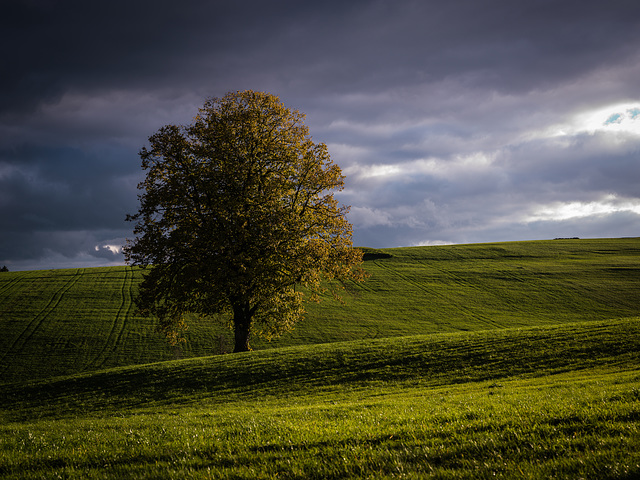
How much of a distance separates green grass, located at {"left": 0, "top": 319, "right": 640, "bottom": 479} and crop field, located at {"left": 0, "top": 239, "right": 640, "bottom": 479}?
5cm

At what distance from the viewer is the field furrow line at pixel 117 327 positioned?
43125 millimetres

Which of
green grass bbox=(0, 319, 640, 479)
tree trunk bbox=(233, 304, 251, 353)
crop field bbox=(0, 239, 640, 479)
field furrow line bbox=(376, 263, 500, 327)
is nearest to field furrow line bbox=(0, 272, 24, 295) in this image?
crop field bbox=(0, 239, 640, 479)

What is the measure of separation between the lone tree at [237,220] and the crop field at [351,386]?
5.52m

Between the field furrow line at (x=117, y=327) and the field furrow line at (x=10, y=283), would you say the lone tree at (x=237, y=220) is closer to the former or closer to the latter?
the field furrow line at (x=117, y=327)

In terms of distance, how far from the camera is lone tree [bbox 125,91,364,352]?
106ft

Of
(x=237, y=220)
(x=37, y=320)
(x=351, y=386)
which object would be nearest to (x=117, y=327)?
(x=37, y=320)

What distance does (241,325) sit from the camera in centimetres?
3653

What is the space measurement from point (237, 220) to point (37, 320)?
39709mm

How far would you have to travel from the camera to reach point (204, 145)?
3419 cm

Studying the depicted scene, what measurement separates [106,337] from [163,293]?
72.1ft

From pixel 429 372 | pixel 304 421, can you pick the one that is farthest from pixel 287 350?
pixel 304 421

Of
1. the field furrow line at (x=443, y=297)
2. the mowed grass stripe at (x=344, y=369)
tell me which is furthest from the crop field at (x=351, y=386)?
the field furrow line at (x=443, y=297)

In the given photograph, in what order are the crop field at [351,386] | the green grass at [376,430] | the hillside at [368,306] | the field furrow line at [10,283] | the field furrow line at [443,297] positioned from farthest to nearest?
the field furrow line at [10,283] < the field furrow line at [443,297] < the hillside at [368,306] < the crop field at [351,386] < the green grass at [376,430]

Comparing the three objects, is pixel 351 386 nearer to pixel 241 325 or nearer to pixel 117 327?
pixel 241 325
